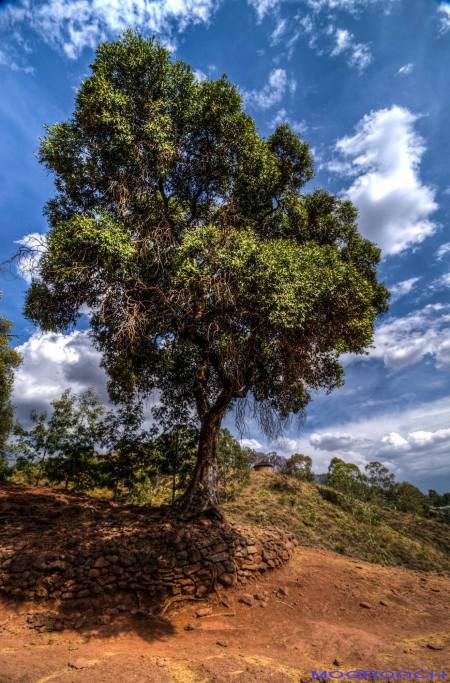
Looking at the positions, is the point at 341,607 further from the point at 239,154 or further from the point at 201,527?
the point at 239,154

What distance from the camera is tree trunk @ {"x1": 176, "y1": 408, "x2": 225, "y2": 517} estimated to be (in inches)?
429

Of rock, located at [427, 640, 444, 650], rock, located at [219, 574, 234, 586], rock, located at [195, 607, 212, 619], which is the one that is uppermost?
rock, located at [219, 574, 234, 586]

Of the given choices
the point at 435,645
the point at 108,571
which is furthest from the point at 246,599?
the point at 435,645

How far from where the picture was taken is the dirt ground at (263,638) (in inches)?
224

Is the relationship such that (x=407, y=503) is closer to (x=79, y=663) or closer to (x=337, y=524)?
(x=337, y=524)

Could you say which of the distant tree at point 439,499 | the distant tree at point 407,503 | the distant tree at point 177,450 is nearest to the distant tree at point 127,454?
the distant tree at point 177,450

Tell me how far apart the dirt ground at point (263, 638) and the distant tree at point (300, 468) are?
30289mm

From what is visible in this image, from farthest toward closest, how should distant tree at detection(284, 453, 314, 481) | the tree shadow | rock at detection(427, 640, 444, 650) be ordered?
1. distant tree at detection(284, 453, 314, 481)
2. the tree shadow
3. rock at detection(427, 640, 444, 650)

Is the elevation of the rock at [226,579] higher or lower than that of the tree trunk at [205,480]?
lower

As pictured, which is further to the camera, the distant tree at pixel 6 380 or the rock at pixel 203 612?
the distant tree at pixel 6 380

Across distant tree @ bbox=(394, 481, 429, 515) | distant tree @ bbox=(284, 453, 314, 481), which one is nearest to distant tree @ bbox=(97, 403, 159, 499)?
distant tree @ bbox=(284, 453, 314, 481)

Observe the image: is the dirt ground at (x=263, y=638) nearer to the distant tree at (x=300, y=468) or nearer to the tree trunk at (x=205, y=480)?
the tree trunk at (x=205, y=480)

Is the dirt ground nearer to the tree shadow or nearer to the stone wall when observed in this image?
the tree shadow

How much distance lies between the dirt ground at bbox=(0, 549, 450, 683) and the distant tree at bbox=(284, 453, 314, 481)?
30.3m
